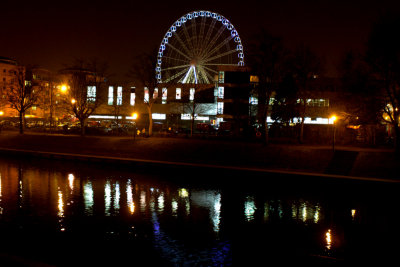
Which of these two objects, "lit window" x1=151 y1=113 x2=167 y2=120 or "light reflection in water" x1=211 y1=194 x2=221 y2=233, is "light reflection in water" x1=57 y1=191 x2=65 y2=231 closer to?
"light reflection in water" x1=211 y1=194 x2=221 y2=233

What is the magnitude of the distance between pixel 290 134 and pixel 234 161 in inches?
758

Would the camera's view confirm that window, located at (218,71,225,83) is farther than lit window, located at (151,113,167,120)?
No

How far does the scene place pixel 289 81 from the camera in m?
36.7

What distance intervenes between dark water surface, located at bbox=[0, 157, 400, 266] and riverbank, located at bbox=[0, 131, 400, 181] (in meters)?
3.32

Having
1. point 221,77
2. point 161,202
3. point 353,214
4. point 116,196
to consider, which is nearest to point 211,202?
point 161,202

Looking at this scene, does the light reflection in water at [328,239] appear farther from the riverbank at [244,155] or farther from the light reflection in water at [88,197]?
the riverbank at [244,155]

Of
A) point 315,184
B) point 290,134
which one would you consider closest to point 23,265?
point 315,184

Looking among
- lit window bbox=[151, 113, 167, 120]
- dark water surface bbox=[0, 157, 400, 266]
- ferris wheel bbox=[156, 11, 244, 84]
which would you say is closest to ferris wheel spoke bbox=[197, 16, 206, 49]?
ferris wheel bbox=[156, 11, 244, 84]

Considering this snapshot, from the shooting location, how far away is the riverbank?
24.9m

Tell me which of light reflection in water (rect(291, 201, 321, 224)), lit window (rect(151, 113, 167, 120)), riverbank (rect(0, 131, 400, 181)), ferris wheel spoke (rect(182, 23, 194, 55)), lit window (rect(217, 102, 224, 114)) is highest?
ferris wheel spoke (rect(182, 23, 194, 55))

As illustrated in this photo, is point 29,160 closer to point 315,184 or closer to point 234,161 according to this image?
point 234,161

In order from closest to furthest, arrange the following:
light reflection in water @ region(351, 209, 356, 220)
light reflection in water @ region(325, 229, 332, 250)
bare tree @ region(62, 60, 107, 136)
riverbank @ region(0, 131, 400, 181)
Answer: light reflection in water @ region(325, 229, 332, 250) < light reflection in water @ region(351, 209, 356, 220) < riverbank @ region(0, 131, 400, 181) < bare tree @ region(62, 60, 107, 136)

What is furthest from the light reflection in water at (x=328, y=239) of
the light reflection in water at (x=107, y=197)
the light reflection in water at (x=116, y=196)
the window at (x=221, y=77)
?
Result: the window at (x=221, y=77)

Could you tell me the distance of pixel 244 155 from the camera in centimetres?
2897
